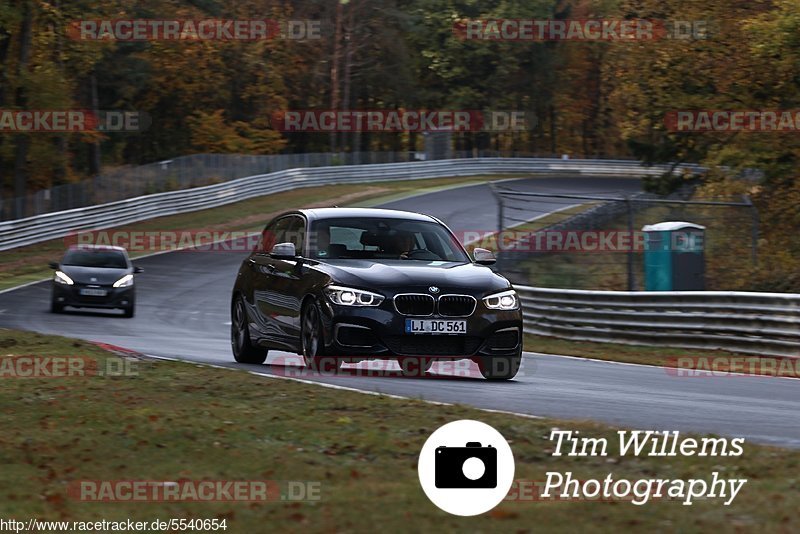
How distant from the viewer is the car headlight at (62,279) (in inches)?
1098

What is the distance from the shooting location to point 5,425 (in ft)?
30.0

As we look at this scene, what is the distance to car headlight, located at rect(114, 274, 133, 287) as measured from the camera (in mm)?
27969

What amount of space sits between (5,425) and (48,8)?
43.1m

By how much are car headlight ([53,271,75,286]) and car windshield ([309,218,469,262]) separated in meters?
15.5

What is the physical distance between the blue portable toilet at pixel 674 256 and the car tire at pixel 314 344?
9366 millimetres

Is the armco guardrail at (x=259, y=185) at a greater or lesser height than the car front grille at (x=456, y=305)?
lesser

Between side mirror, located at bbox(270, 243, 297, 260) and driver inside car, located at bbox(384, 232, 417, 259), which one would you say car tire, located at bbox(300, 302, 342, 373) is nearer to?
side mirror, located at bbox(270, 243, 297, 260)

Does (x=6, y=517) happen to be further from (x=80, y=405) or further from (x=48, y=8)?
(x=48, y=8)

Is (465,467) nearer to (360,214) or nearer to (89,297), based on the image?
(360,214)

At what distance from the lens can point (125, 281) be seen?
92.2ft

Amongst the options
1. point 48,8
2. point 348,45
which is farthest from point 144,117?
point 48,8

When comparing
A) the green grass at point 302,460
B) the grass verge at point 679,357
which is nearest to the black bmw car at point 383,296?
the green grass at point 302,460

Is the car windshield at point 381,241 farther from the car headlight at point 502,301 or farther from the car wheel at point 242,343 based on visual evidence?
the car wheel at point 242,343

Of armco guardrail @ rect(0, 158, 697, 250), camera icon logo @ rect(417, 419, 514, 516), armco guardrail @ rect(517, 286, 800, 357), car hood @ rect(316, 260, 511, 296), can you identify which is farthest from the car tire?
armco guardrail @ rect(0, 158, 697, 250)
